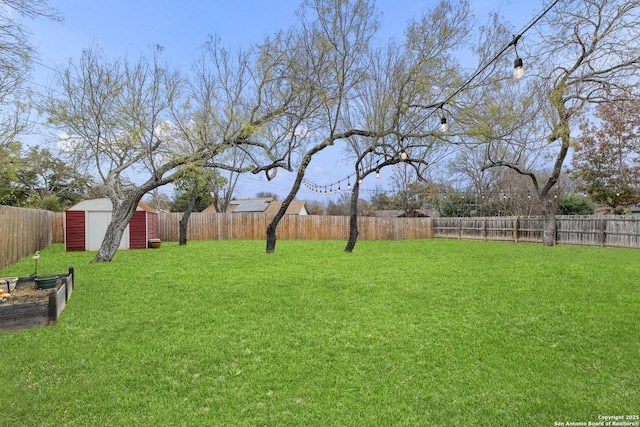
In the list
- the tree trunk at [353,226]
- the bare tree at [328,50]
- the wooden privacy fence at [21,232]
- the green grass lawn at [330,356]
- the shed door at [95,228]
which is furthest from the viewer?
the shed door at [95,228]

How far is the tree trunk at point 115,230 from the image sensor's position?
869 centimetres

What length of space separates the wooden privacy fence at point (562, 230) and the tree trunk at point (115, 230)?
1454cm

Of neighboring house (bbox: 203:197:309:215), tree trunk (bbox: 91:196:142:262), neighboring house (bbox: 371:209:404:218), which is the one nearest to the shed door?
tree trunk (bbox: 91:196:142:262)

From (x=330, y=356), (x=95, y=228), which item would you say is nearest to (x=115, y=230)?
(x=95, y=228)

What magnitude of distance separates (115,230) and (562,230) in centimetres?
1512

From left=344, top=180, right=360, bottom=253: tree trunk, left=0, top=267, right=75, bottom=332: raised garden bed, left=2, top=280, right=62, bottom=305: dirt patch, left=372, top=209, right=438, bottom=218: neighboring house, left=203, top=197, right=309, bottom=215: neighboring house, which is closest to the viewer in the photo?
left=0, top=267, right=75, bottom=332: raised garden bed

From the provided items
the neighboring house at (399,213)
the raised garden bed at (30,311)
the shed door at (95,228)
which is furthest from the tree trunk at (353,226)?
the neighboring house at (399,213)

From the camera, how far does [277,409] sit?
2.11 m

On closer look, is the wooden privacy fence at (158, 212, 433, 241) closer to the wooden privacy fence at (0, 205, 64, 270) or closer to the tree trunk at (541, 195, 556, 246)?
the wooden privacy fence at (0, 205, 64, 270)

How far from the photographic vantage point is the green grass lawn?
2105mm

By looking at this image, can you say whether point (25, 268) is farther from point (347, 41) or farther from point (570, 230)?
point (570, 230)

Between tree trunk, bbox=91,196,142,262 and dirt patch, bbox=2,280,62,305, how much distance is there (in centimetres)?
407

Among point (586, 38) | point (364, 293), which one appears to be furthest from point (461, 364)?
point (586, 38)

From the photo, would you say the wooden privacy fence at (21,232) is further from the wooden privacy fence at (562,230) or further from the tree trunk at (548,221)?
the wooden privacy fence at (562,230)
